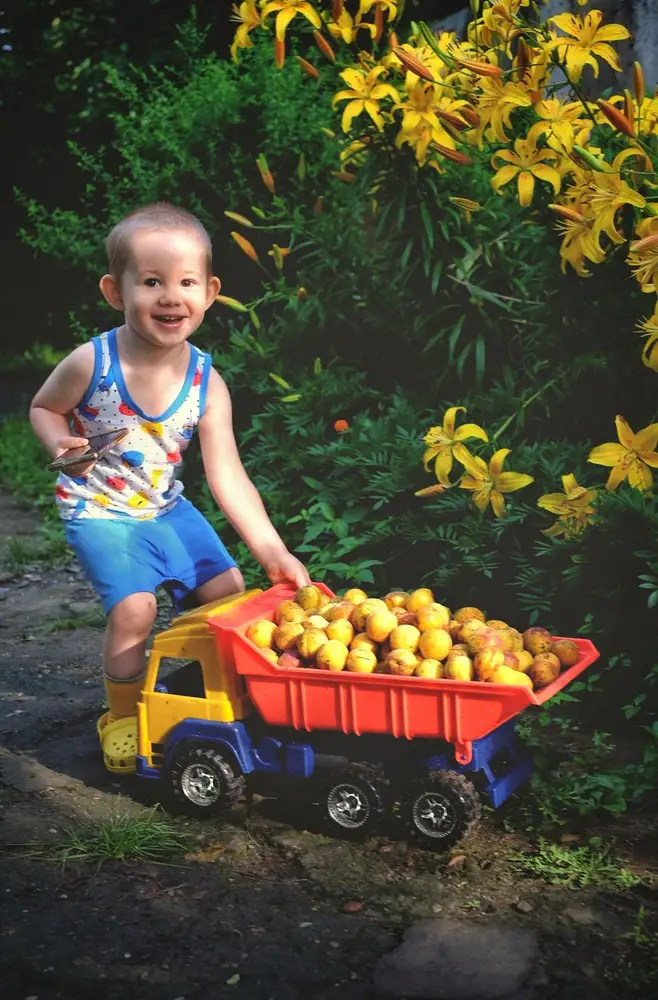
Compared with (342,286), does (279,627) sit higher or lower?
lower

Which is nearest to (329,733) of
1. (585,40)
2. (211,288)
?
(211,288)

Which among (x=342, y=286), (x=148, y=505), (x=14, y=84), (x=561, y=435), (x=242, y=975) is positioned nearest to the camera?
(x=242, y=975)

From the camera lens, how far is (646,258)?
8.70ft

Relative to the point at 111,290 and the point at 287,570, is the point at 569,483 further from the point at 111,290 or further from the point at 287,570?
the point at 111,290

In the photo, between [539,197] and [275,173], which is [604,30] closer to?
[539,197]

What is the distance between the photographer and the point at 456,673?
99.3 inches

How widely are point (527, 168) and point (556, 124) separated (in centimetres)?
16

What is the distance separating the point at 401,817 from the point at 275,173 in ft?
10.9

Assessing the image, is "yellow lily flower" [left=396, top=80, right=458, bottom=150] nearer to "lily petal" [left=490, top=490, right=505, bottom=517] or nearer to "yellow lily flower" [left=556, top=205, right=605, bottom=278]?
"yellow lily flower" [left=556, top=205, right=605, bottom=278]

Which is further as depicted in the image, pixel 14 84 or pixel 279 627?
pixel 14 84

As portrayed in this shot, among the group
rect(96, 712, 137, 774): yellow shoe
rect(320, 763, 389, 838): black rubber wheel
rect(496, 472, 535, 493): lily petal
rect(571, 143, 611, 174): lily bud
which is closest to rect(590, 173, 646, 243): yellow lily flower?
rect(571, 143, 611, 174): lily bud

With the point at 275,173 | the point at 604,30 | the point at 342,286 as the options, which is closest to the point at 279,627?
the point at 604,30

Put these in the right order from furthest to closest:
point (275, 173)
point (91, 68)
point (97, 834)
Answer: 1. point (91, 68)
2. point (275, 173)
3. point (97, 834)

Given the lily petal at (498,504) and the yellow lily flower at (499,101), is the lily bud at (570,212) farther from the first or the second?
the lily petal at (498,504)
